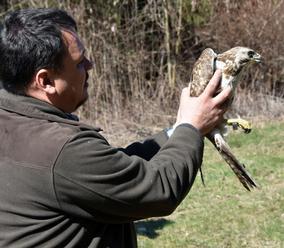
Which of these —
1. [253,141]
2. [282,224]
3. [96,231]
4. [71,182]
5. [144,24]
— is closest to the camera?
Answer: [71,182]

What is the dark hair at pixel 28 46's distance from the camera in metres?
2.00

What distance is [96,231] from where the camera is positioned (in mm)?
2029

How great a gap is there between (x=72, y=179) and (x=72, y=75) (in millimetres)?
350

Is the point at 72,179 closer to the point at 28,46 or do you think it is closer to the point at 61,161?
the point at 61,161

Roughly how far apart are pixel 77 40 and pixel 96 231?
59 centimetres

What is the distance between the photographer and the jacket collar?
203cm

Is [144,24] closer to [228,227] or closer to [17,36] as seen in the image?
[228,227]

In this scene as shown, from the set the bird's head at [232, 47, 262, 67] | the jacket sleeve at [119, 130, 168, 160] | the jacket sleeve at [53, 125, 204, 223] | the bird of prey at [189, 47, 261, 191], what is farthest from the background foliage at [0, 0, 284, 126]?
the jacket sleeve at [53, 125, 204, 223]

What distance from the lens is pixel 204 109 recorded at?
7.18ft

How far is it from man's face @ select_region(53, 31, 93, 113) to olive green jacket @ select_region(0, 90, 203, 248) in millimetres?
55

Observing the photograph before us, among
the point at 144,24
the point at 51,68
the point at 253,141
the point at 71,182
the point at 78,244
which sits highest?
the point at 51,68

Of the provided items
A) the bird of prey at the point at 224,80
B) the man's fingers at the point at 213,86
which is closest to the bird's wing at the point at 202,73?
the bird of prey at the point at 224,80

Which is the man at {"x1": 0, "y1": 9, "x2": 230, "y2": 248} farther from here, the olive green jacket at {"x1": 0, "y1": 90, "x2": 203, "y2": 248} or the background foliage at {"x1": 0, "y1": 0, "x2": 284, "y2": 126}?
the background foliage at {"x1": 0, "y1": 0, "x2": 284, "y2": 126}

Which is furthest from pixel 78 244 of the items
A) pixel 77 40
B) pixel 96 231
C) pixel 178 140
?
pixel 77 40
